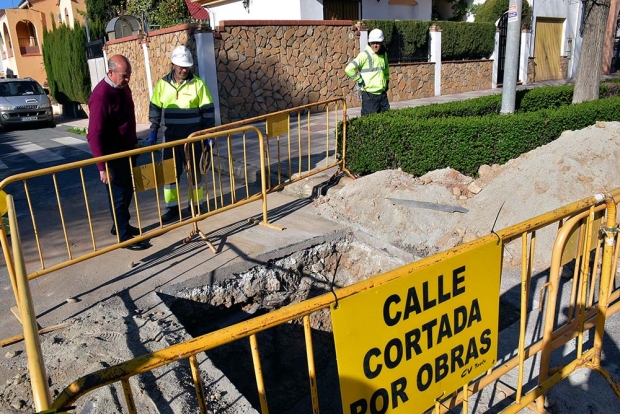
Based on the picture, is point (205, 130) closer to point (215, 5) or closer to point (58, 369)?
point (58, 369)

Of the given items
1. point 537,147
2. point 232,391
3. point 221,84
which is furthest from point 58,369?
point 221,84

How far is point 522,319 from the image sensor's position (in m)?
2.56

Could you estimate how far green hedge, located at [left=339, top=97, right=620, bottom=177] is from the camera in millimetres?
6375

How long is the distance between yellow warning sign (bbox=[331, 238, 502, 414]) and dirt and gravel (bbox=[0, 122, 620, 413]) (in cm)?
A: 126

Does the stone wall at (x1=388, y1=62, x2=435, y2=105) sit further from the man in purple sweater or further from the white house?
the man in purple sweater

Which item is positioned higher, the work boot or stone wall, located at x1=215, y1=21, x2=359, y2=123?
stone wall, located at x1=215, y1=21, x2=359, y2=123

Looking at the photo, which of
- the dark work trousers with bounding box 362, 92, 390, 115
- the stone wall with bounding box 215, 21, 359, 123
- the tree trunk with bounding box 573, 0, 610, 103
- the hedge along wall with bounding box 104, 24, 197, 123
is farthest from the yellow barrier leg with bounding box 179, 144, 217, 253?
the stone wall with bounding box 215, 21, 359, 123

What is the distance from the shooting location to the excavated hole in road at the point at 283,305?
4355 mm

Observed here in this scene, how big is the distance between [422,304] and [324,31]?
13.0m

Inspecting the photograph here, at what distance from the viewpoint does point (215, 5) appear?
64.2 ft

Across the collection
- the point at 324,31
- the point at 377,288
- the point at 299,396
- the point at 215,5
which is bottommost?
the point at 299,396

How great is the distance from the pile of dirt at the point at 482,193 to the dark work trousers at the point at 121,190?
2.22 meters

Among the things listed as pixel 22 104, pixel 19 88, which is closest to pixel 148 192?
pixel 22 104

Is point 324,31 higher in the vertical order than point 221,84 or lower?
higher
